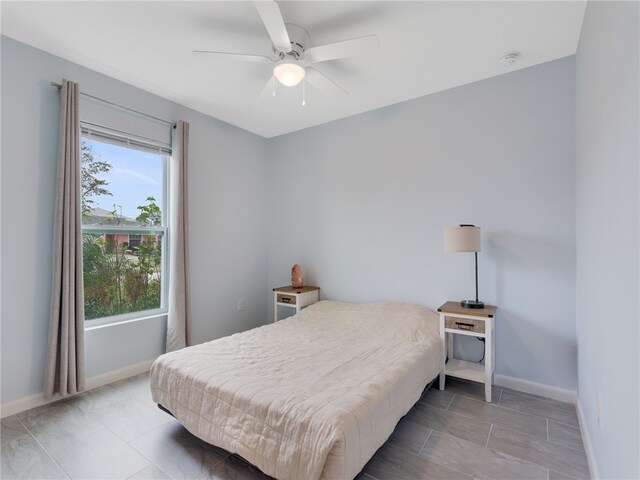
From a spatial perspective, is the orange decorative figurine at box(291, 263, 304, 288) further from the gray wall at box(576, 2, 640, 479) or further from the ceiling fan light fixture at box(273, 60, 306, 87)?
the gray wall at box(576, 2, 640, 479)

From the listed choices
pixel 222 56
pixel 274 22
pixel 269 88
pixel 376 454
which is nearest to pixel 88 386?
pixel 376 454

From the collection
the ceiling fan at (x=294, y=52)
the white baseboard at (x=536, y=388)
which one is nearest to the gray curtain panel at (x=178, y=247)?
the ceiling fan at (x=294, y=52)

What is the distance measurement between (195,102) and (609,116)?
3.16m

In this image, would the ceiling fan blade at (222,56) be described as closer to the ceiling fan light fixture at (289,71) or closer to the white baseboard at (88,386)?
the ceiling fan light fixture at (289,71)

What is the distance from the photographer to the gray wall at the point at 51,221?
2.17m

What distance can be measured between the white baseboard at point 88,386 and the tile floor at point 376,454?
6 centimetres

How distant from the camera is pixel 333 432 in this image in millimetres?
1307

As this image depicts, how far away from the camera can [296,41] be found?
2051mm

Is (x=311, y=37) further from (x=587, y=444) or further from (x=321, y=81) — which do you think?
(x=587, y=444)

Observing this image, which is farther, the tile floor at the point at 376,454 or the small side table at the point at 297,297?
the small side table at the point at 297,297

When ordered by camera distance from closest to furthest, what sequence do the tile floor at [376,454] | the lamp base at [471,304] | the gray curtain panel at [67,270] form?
1. the tile floor at [376,454]
2. the gray curtain panel at [67,270]
3. the lamp base at [471,304]

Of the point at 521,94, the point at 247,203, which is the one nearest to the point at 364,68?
the point at 521,94

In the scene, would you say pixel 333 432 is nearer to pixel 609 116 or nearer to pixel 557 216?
pixel 609 116

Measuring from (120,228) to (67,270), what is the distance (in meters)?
0.60
